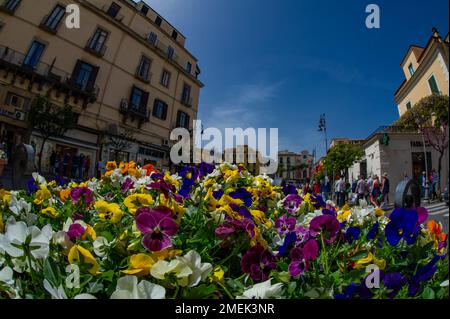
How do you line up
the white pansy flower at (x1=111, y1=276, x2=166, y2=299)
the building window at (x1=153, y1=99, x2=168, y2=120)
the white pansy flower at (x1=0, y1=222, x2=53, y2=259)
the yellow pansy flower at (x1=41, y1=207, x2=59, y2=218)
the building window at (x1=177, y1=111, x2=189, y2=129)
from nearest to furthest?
the white pansy flower at (x1=111, y1=276, x2=166, y2=299) → the white pansy flower at (x1=0, y1=222, x2=53, y2=259) → the yellow pansy flower at (x1=41, y1=207, x2=59, y2=218) → the building window at (x1=177, y1=111, x2=189, y2=129) → the building window at (x1=153, y1=99, x2=168, y2=120)

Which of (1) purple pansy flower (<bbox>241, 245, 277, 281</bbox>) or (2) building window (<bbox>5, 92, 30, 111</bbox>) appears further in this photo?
(2) building window (<bbox>5, 92, 30, 111</bbox>)

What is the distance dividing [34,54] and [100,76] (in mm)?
207

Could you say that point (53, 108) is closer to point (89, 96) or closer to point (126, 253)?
point (89, 96)

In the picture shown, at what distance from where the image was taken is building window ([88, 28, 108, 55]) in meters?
1.03

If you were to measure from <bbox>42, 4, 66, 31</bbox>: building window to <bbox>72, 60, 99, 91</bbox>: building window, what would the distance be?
0.13 meters

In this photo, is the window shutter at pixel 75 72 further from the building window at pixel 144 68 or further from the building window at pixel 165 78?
the building window at pixel 165 78

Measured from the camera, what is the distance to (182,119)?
1.10m

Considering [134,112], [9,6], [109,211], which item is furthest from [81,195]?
[9,6]

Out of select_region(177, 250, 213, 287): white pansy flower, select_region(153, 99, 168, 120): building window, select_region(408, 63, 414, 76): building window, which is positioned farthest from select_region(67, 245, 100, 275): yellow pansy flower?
select_region(153, 99, 168, 120): building window

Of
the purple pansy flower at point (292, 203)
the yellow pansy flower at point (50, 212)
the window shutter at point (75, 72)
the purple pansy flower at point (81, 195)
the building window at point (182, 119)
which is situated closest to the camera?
the yellow pansy flower at point (50, 212)

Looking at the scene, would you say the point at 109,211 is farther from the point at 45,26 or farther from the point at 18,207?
the point at 45,26

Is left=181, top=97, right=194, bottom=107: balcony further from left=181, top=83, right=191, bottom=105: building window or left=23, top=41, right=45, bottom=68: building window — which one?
left=23, top=41, right=45, bottom=68: building window

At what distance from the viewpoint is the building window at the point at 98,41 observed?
1.03 m

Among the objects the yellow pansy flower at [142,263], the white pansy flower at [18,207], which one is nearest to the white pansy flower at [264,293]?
the yellow pansy flower at [142,263]
